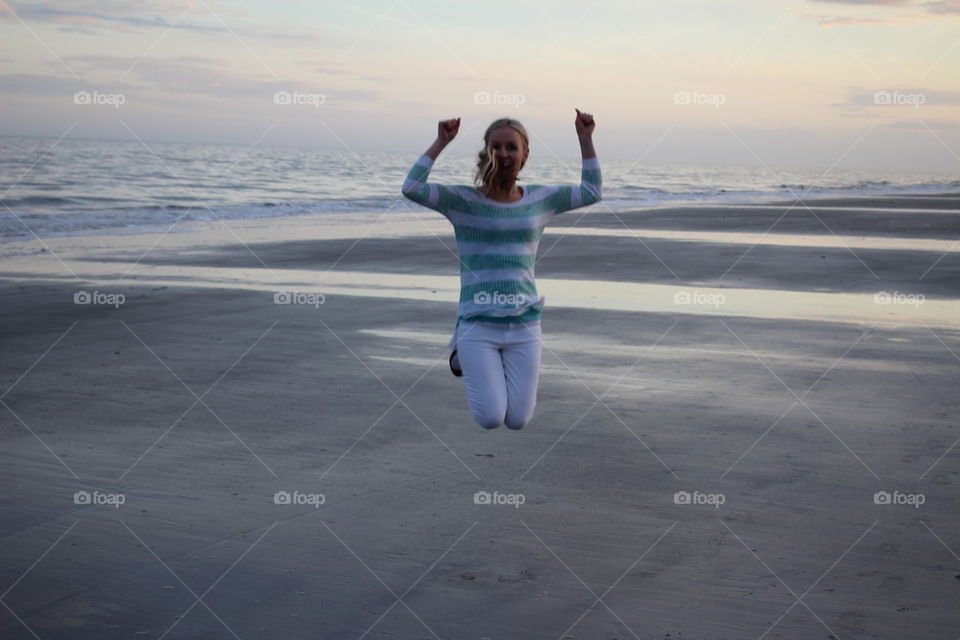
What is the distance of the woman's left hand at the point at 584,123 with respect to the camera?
5.68m

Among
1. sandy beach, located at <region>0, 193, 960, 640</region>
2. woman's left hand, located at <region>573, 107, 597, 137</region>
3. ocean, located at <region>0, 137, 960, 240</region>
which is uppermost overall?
ocean, located at <region>0, 137, 960, 240</region>

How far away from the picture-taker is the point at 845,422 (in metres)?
8.12

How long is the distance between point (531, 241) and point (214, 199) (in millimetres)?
32990

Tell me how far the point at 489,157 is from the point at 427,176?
37cm

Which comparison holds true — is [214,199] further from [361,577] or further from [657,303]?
[361,577]

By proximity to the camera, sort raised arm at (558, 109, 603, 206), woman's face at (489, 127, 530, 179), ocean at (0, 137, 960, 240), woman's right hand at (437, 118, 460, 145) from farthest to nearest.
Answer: ocean at (0, 137, 960, 240) → raised arm at (558, 109, 603, 206) → woman's face at (489, 127, 530, 179) → woman's right hand at (437, 118, 460, 145)

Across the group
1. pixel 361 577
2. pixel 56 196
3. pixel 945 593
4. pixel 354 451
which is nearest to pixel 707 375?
pixel 354 451

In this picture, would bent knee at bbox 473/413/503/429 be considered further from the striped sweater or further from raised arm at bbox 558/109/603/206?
raised arm at bbox 558/109/603/206

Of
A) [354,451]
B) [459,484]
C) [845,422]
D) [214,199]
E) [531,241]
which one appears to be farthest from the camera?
[214,199]

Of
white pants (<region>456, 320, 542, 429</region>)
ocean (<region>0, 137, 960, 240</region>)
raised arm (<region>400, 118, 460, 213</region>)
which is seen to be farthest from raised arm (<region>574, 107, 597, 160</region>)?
ocean (<region>0, 137, 960, 240</region>)

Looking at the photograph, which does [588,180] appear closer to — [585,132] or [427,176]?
[585,132]

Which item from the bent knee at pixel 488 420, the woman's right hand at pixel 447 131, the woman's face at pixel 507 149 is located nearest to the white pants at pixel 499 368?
the bent knee at pixel 488 420

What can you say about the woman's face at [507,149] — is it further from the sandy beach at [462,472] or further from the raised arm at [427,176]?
the sandy beach at [462,472]

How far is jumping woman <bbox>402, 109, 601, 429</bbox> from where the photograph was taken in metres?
5.68
